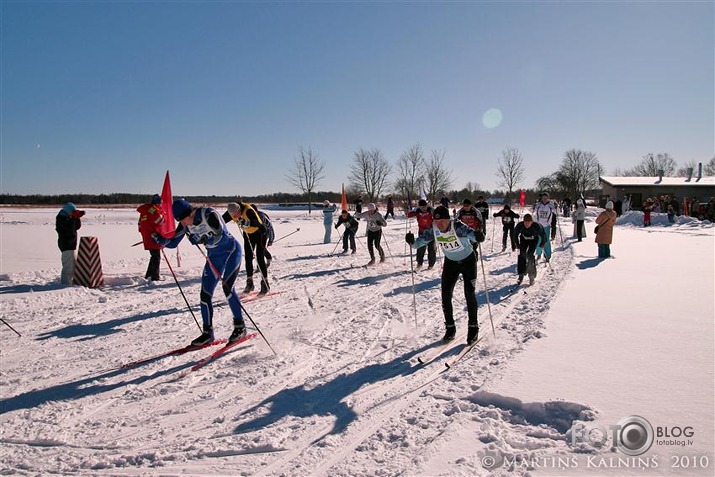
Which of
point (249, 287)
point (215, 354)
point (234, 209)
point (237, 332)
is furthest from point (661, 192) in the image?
point (215, 354)

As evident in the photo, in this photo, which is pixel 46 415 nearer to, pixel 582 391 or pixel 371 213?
pixel 582 391

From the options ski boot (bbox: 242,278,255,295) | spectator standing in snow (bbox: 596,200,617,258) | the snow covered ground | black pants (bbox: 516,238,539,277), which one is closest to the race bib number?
the snow covered ground

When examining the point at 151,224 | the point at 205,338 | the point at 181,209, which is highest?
the point at 181,209

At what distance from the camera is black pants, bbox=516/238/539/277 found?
872 centimetres

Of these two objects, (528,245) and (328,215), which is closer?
(528,245)

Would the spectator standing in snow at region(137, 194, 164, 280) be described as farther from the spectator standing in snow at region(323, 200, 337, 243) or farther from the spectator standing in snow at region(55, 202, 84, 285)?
the spectator standing in snow at region(323, 200, 337, 243)

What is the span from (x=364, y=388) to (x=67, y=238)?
850 cm

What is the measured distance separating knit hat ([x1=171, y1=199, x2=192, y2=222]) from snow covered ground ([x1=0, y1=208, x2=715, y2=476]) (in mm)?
1709

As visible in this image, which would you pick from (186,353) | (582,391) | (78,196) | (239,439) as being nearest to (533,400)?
(582,391)

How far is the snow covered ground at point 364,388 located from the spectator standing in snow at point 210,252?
1.31 ft

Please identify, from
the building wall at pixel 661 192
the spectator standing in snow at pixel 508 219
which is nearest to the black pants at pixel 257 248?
the spectator standing in snow at pixel 508 219

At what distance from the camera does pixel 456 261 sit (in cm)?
530

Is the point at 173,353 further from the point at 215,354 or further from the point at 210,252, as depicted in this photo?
the point at 210,252

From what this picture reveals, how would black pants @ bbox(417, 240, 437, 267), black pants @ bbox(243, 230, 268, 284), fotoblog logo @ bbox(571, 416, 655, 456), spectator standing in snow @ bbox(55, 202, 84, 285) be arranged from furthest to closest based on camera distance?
black pants @ bbox(417, 240, 437, 267), spectator standing in snow @ bbox(55, 202, 84, 285), black pants @ bbox(243, 230, 268, 284), fotoblog logo @ bbox(571, 416, 655, 456)
